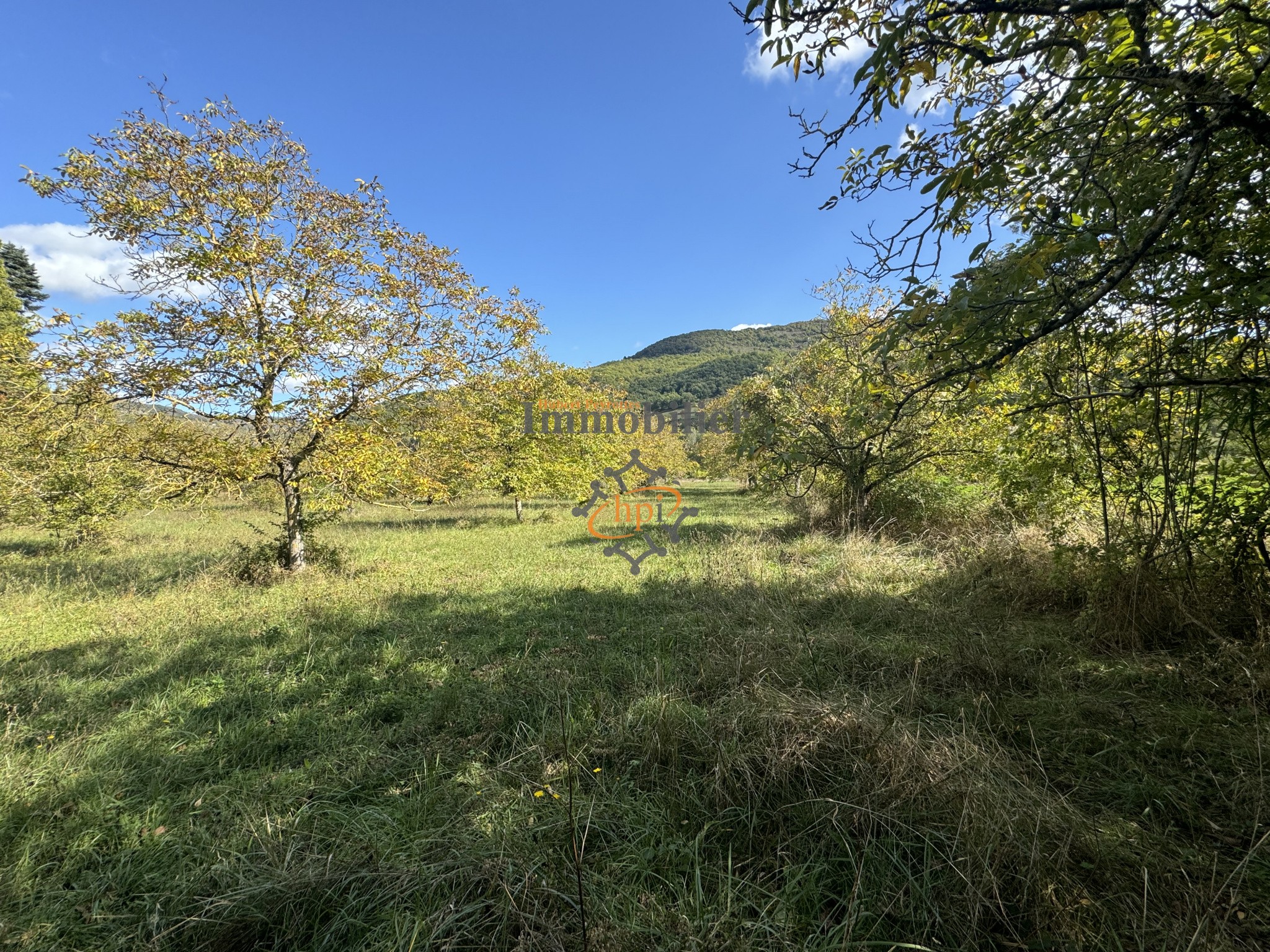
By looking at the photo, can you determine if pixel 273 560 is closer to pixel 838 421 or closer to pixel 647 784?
pixel 647 784

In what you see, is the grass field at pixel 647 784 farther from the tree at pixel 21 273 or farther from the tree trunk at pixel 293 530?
the tree at pixel 21 273

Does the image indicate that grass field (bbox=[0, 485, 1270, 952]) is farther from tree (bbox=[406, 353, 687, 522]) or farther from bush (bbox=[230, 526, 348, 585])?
tree (bbox=[406, 353, 687, 522])

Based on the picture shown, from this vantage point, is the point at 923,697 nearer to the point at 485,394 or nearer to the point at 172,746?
the point at 172,746

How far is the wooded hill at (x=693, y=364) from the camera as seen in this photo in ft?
238

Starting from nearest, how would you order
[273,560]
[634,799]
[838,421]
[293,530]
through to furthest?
[634,799] → [293,530] → [273,560] → [838,421]

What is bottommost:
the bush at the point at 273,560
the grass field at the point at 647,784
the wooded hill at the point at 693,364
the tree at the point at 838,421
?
the grass field at the point at 647,784

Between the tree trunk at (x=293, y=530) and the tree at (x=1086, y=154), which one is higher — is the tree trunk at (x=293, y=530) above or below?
below

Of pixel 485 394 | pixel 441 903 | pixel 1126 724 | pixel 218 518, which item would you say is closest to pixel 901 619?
pixel 1126 724

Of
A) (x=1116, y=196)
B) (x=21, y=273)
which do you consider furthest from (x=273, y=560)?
(x=21, y=273)

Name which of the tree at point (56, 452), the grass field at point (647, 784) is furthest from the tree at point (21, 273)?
the grass field at point (647, 784)

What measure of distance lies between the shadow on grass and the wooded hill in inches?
2241

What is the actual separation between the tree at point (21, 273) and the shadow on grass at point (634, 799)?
54793 millimetres

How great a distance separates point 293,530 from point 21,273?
2079 inches

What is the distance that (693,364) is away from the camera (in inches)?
3580
